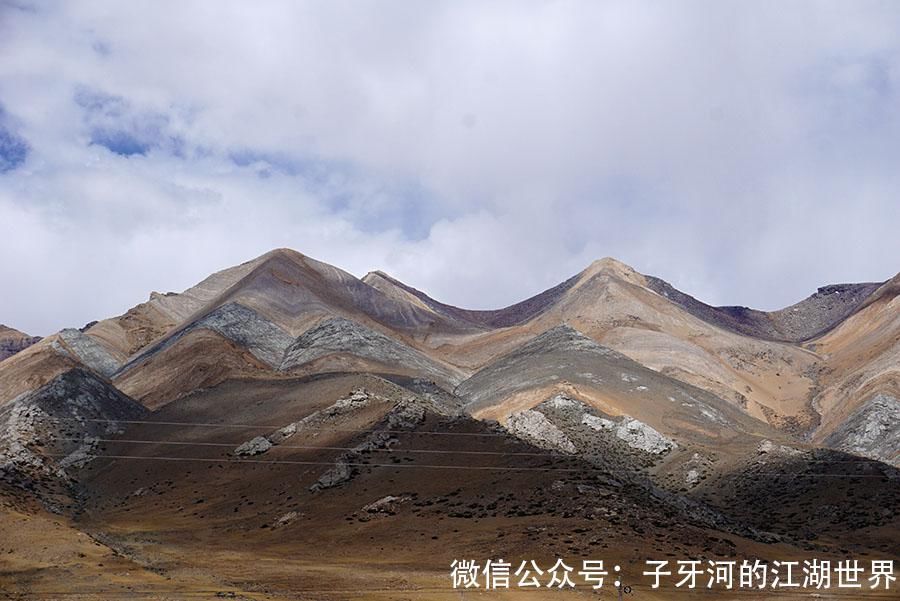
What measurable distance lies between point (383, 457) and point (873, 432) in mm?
60050

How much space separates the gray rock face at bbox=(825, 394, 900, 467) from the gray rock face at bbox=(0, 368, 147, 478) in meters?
69.0

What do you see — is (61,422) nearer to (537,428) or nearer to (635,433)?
(537,428)

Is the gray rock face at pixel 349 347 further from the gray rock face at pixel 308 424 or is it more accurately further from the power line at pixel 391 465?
the gray rock face at pixel 308 424

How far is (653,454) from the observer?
68188 millimetres

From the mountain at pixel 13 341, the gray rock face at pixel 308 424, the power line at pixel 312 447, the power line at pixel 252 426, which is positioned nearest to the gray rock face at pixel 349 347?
the power line at pixel 252 426

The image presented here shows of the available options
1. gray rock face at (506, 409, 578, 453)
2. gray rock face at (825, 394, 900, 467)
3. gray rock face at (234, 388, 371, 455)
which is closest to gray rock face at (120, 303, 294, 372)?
gray rock face at (234, 388, 371, 455)

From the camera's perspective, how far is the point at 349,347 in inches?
4210

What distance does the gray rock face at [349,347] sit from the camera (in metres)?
106

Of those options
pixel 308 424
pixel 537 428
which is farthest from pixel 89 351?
pixel 537 428

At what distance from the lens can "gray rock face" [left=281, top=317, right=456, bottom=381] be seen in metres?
106

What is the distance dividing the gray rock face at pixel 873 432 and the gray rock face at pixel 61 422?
6903 centimetres

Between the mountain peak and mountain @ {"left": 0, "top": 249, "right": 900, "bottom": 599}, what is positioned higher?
the mountain peak

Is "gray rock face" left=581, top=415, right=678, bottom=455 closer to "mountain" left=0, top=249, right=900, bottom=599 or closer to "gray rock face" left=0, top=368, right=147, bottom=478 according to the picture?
"mountain" left=0, top=249, right=900, bottom=599

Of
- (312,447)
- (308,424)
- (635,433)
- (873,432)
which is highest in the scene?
(873,432)
